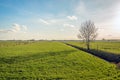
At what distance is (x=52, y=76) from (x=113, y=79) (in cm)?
734

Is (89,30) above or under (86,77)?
above

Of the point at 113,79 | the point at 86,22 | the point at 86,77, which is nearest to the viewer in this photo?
the point at 113,79

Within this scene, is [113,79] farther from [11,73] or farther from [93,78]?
[11,73]

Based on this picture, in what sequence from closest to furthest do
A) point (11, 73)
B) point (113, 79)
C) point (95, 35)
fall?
point (113, 79), point (11, 73), point (95, 35)

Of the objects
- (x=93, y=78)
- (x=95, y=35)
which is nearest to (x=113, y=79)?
(x=93, y=78)

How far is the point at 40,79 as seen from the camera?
18531mm

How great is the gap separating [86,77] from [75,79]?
157cm

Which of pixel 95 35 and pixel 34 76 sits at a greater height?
pixel 95 35

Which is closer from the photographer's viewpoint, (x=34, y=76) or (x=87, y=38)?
(x=34, y=76)

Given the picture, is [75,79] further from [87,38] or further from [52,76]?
[87,38]

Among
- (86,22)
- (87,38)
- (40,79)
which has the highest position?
(86,22)

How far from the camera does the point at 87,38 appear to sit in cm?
7194

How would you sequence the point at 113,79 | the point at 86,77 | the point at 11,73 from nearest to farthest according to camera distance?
the point at 113,79 < the point at 86,77 < the point at 11,73

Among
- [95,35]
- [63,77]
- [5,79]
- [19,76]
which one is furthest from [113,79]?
[95,35]
